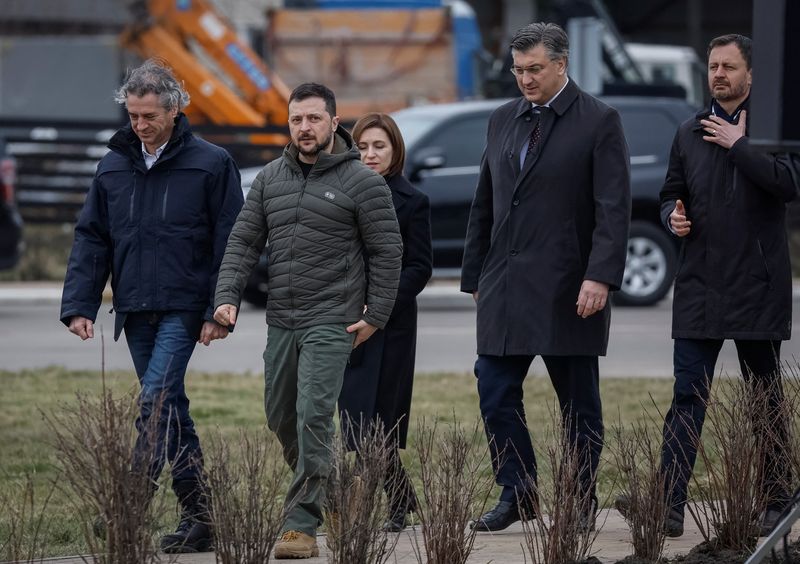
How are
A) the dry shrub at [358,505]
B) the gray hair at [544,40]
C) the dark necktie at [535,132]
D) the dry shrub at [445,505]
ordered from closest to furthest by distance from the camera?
1. the dry shrub at [358,505]
2. the dry shrub at [445,505]
3. the gray hair at [544,40]
4. the dark necktie at [535,132]

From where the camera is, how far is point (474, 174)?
15.9 metres

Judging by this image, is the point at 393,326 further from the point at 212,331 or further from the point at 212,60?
the point at 212,60

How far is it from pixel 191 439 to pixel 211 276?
23.6 inches

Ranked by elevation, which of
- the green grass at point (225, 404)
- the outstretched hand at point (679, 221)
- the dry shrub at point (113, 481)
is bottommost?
the green grass at point (225, 404)

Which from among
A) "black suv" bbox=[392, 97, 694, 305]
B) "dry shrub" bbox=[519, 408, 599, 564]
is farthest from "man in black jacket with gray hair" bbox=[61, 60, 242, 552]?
"black suv" bbox=[392, 97, 694, 305]

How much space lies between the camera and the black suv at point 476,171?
625 inches

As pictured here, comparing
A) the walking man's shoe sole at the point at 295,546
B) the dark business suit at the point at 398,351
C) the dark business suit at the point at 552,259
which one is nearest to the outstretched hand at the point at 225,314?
the dark business suit at the point at 398,351

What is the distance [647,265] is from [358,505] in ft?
39.3

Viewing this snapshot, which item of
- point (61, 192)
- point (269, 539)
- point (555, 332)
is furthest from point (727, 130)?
point (61, 192)

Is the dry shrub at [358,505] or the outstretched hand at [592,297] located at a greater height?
the outstretched hand at [592,297]

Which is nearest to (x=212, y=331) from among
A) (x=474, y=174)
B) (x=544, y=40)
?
(x=544, y=40)

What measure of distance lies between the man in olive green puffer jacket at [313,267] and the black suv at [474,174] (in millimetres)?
9372

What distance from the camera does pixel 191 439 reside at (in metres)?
6.20

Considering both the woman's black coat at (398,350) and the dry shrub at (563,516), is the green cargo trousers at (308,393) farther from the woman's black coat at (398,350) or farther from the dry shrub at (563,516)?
the dry shrub at (563,516)
